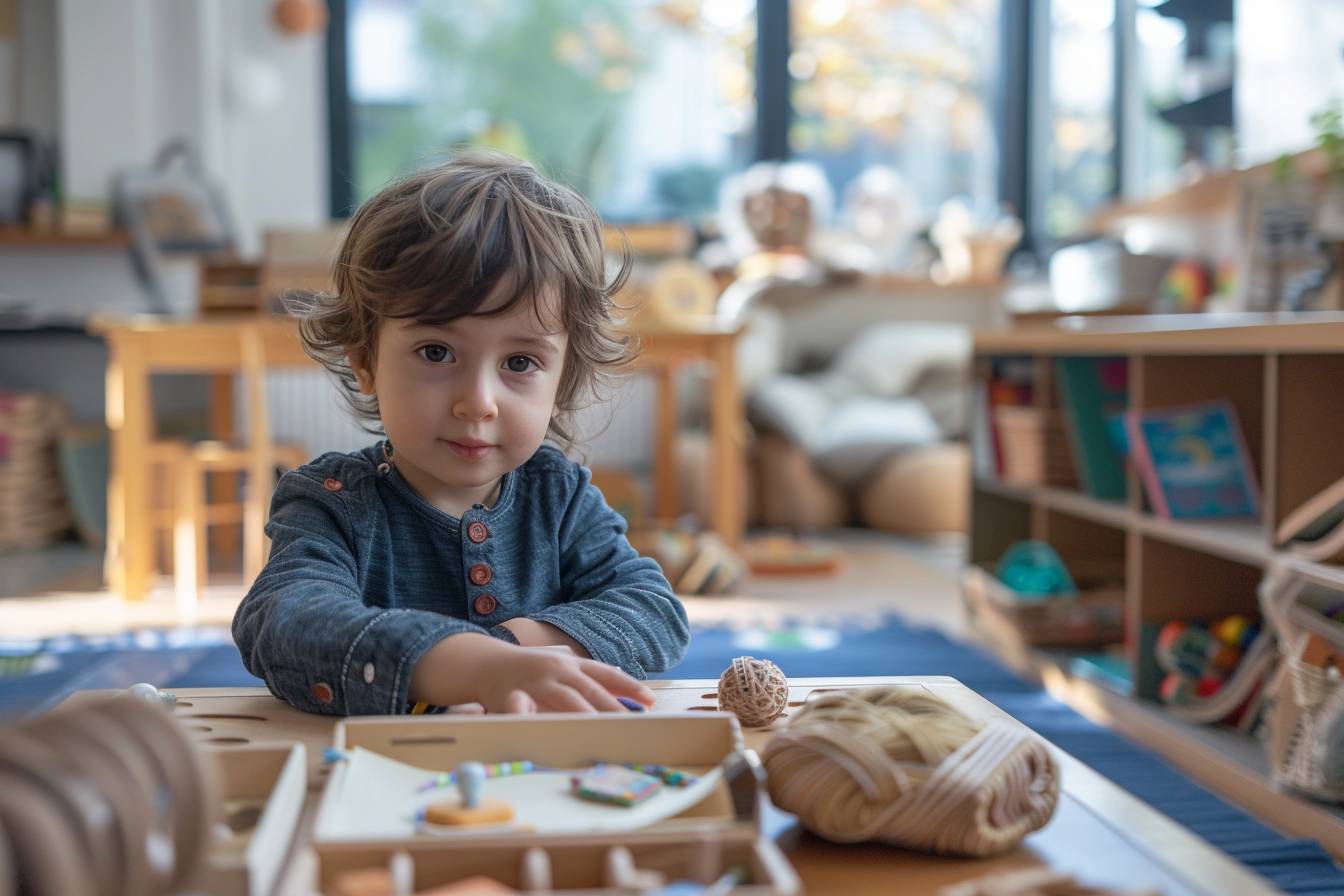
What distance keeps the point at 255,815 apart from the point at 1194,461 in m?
1.93

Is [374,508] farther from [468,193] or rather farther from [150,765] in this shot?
[150,765]

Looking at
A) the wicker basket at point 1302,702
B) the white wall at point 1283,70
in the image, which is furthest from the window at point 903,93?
the wicker basket at point 1302,702

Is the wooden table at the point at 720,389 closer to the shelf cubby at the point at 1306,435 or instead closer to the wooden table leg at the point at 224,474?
the wooden table leg at the point at 224,474

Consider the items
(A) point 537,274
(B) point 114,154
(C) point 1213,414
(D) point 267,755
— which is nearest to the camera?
(D) point 267,755

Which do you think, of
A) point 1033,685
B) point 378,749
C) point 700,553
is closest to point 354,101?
point 700,553

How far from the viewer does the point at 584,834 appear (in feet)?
1.66

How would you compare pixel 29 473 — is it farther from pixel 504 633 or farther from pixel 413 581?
pixel 504 633

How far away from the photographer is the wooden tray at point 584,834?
1.62 ft

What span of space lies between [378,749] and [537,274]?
0.38 metres

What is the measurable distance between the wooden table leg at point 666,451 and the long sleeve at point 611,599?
3118mm

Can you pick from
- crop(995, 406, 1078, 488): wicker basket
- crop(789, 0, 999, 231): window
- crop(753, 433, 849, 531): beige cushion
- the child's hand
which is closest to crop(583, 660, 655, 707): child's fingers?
the child's hand

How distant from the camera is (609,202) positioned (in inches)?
204

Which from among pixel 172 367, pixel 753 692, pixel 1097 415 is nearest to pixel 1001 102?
pixel 1097 415

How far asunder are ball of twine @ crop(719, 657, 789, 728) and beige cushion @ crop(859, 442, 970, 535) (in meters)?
3.58
